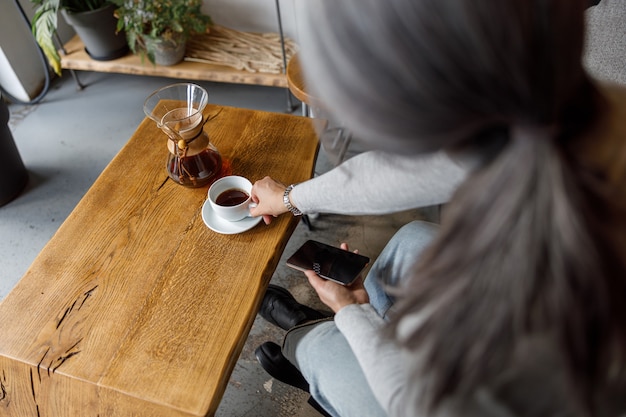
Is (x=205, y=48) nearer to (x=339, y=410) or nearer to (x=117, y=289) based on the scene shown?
(x=117, y=289)

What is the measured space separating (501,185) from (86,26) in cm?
202

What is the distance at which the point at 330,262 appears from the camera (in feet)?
3.31

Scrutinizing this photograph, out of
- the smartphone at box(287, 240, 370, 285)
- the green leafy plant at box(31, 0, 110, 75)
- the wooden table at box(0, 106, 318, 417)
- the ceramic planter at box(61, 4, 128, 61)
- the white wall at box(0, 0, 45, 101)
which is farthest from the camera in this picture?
the white wall at box(0, 0, 45, 101)

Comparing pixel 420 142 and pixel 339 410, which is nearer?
pixel 420 142

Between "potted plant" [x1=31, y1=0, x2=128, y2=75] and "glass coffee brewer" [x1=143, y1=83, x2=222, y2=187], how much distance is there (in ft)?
3.21

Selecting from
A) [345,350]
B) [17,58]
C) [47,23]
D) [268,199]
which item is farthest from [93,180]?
[345,350]

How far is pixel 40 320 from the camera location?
928 millimetres

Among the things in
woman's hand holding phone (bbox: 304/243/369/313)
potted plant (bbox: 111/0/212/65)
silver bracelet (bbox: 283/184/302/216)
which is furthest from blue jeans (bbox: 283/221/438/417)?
potted plant (bbox: 111/0/212/65)

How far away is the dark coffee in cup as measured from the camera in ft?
3.46

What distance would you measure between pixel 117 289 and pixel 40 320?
0.50 ft

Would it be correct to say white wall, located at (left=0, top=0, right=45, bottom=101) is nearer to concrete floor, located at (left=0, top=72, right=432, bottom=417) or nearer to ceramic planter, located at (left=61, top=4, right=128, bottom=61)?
concrete floor, located at (left=0, top=72, right=432, bottom=417)

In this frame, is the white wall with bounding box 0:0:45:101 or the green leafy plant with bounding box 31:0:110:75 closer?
the green leafy plant with bounding box 31:0:110:75

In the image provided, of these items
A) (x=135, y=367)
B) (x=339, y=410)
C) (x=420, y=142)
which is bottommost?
(x=339, y=410)

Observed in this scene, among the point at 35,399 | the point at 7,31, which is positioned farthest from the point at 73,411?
the point at 7,31
